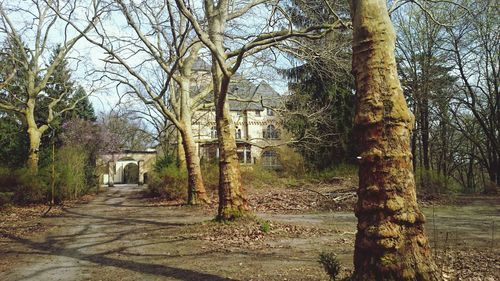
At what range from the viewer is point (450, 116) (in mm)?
29328

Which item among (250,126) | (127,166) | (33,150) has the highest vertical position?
(250,126)

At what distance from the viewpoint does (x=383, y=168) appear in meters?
3.85

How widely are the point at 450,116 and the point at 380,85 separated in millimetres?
28577

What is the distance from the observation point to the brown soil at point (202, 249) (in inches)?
226

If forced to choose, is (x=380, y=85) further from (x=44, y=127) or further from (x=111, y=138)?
(x=111, y=138)

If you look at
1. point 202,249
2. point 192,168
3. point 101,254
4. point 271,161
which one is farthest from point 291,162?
point 101,254

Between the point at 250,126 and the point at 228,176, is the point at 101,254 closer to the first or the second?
the point at 228,176

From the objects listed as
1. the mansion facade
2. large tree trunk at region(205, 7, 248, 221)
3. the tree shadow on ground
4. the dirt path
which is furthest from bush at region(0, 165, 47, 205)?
large tree trunk at region(205, 7, 248, 221)

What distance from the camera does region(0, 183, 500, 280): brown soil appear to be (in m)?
5.73

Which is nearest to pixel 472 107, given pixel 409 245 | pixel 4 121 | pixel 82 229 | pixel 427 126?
pixel 427 126

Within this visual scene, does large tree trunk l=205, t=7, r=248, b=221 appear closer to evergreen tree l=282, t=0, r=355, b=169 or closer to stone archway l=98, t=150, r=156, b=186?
evergreen tree l=282, t=0, r=355, b=169

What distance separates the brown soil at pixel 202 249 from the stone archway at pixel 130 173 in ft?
143

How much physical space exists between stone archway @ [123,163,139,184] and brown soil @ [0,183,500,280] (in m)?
43.6

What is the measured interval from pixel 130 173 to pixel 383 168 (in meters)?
56.5
